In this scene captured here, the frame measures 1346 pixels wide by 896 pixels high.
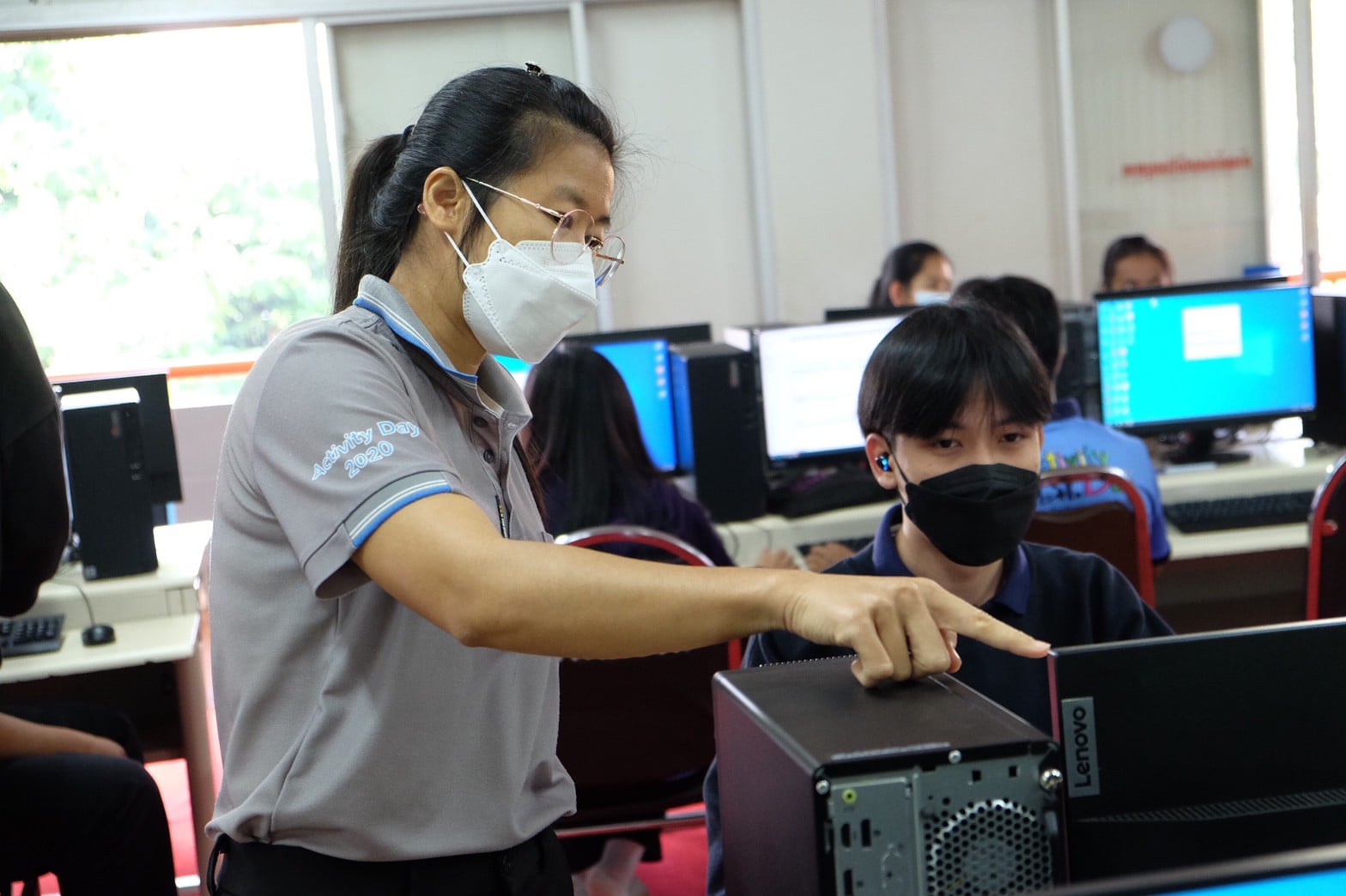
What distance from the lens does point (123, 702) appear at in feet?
8.73

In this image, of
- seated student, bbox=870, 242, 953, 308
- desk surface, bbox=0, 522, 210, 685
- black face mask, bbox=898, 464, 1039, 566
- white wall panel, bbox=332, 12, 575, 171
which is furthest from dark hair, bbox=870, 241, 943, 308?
black face mask, bbox=898, 464, 1039, 566

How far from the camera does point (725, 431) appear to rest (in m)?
3.18

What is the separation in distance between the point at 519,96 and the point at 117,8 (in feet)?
15.5

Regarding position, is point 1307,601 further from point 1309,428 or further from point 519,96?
point 519,96

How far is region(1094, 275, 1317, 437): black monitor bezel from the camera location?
351 cm

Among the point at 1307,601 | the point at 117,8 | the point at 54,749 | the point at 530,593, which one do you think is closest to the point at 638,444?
the point at 54,749

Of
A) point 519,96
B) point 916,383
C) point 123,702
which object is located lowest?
point 123,702

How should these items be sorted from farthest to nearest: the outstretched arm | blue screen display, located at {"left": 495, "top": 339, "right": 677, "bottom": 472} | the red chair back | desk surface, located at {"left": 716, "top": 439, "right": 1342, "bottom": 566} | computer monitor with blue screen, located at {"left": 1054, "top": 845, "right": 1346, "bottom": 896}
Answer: blue screen display, located at {"left": 495, "top": 339, "right": 677, "bottom": 472}
desk surface, located at {"left": 716, "top": 439, "right": 1342, "bottom": 566}
the red chair back
the outstretched arm
computer monitor with blue screen, located at {"left": 1054, "top": 845, "right": 1346, "bottom": 896}

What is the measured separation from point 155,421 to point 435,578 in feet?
7.84

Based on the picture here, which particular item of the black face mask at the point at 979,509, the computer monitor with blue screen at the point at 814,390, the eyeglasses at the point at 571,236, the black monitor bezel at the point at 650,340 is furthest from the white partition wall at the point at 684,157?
the eyeglasses at the point at 571,236

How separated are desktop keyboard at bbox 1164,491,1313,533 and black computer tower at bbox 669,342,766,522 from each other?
1.01m

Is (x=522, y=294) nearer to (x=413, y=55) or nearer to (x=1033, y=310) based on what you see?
(x=1033, y=310)

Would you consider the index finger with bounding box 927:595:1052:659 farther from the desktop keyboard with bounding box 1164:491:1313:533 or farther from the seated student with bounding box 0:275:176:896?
the desktop keyboard with bounding box 1164:491:1313:533

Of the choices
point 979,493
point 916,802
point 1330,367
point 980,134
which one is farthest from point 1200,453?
point 916,802
